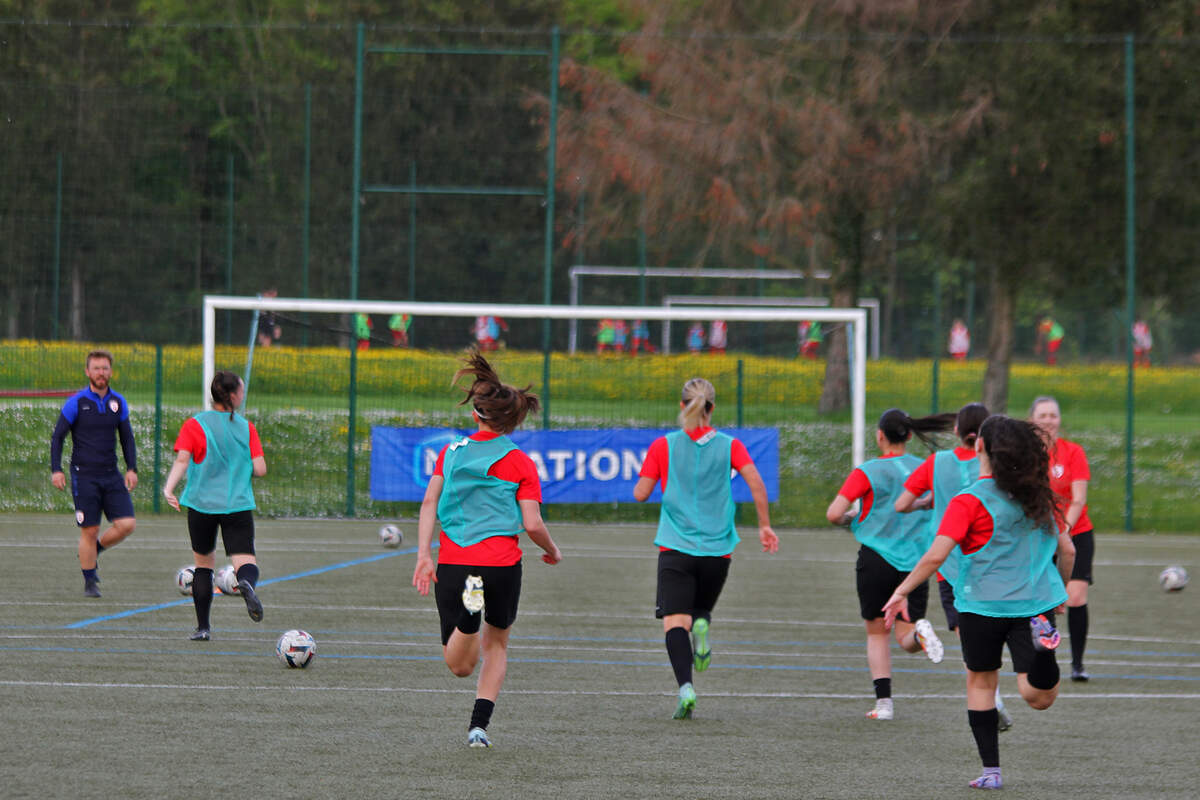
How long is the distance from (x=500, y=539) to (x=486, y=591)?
0.83 feet

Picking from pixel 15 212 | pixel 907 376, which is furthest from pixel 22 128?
pixel 907 376

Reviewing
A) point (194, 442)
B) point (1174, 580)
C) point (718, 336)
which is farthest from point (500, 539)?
point (718, 336)

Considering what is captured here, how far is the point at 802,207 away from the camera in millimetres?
26875

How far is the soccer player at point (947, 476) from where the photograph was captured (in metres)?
9.27

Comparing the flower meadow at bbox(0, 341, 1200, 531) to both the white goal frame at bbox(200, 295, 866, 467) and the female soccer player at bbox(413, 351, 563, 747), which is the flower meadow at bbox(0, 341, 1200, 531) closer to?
the white goal frame at bbox(200, 295, 866, 467)

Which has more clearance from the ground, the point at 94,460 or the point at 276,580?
the point at 94,460

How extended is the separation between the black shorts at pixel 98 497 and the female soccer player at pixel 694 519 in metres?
6.65

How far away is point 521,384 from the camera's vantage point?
24031 millimetres

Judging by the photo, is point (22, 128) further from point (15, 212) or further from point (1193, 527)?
point (1193, 527)

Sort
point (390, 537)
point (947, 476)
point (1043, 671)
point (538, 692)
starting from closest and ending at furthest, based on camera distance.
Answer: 1. point (1043, 671)
2. point (947, 476)
3. point (538, 692)
4. point (390, 537)

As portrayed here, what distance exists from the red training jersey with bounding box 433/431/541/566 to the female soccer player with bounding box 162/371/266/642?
152 inches

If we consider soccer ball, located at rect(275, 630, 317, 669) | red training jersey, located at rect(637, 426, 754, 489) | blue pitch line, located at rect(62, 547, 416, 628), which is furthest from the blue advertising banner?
red training jersey, located at rect(637, 426, 754, 489)

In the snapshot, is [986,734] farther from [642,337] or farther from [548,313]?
[642,337]

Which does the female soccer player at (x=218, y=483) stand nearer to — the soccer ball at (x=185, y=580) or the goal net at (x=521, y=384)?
the soccer ball at (x=185, y=580)
